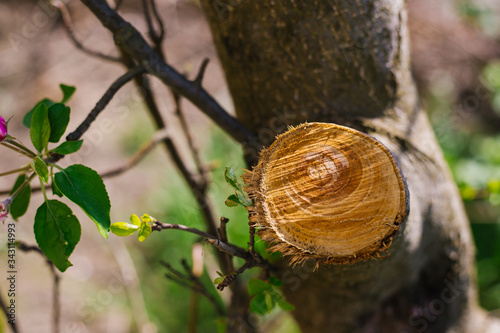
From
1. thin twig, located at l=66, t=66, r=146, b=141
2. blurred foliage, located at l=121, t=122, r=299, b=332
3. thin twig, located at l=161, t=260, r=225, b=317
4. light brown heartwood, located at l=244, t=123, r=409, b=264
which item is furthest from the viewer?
blurred foliage, located at l=121, t=122, r=299, b=332

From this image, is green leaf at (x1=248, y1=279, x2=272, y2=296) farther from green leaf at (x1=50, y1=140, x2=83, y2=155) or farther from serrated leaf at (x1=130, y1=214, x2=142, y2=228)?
green leaf at (x1=50, y1=140, x2=83, y2=155)

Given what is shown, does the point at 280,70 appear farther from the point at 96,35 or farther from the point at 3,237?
the point at 96,35

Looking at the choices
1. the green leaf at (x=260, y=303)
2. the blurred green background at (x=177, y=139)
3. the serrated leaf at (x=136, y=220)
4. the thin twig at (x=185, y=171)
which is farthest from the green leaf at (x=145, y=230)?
the blurred green background at (x=177, y=139)

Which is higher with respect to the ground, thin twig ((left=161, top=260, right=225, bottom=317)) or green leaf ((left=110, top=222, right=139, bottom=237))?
green leaf ((left=110, top=222, right=139, bottom=237))

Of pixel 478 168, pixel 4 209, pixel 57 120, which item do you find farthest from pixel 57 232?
pixel 478 168

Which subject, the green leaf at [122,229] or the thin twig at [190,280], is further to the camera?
the thin twig at [190,280]

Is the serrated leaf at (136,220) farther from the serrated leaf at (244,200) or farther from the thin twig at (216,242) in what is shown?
the serrated leaf at (244,200)

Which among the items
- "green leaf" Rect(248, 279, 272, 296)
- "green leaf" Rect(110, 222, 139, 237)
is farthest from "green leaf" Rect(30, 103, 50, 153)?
"green leaf" Rect(248, 279, 272, 296)
